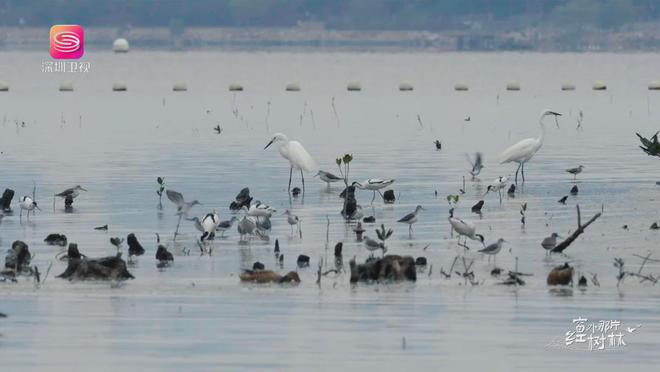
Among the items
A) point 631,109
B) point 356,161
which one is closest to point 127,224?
point 356,161

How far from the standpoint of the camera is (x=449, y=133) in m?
60.1

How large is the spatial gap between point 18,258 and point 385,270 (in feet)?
13.8

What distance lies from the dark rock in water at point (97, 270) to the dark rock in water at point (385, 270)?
2.54m

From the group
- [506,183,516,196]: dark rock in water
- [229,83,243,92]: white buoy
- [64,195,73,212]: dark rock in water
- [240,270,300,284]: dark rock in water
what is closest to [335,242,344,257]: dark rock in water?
[240,270,300,284]: dark rock in water

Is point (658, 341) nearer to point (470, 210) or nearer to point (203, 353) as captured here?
point (203, 353)

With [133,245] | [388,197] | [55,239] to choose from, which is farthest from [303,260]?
[388,197]

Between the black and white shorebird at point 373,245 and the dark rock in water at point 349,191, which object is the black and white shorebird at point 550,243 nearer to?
the black and white shorebird at point 373,245

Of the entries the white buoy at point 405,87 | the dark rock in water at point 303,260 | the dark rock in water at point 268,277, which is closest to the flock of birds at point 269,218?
the dark rock in water at point 303,260

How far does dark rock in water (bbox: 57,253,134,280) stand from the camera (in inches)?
850

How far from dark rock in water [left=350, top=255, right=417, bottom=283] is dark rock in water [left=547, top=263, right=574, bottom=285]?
1.52 meters

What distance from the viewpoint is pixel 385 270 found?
21.5 metres

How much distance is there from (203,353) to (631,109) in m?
67.4

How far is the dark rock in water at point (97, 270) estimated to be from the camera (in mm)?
21594

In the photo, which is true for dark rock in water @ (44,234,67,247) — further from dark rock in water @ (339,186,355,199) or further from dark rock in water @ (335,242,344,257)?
dark rock in water @ (339,186,355,199)
